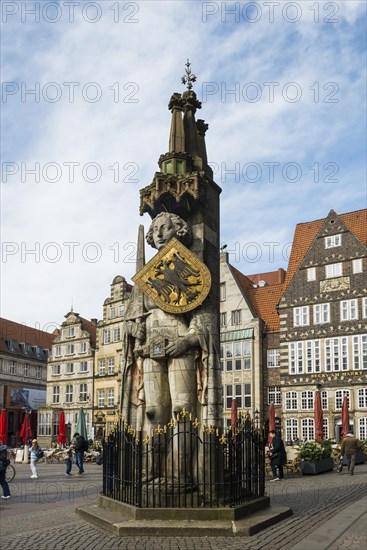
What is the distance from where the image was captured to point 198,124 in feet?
41.4

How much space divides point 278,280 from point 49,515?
152ft

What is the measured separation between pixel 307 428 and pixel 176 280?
3027 cm

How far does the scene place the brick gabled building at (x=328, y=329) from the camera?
123 feet

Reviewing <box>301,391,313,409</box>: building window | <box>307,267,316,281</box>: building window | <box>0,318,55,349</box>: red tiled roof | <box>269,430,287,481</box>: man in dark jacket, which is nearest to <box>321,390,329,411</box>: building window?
<box>301,391,313,409</box>: building window

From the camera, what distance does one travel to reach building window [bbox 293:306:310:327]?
40281 millimetres

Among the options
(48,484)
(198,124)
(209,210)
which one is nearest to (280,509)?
(209,210)

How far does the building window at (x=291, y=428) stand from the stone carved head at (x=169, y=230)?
30399 mm

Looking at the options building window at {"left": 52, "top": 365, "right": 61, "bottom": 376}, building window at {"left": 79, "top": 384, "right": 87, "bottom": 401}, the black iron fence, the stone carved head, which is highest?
the stone carved head

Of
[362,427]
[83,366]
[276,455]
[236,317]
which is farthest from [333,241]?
[276,455]

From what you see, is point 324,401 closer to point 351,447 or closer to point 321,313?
point 321,313

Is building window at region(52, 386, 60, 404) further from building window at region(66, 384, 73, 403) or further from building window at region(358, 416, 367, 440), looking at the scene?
building window at region(358, 416, 367, 440)

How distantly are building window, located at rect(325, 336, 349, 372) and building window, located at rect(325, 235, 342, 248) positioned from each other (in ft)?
19.3

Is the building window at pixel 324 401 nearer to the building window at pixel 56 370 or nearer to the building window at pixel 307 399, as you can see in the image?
the building window at pixel 307 399

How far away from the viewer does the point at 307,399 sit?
39031 mm
